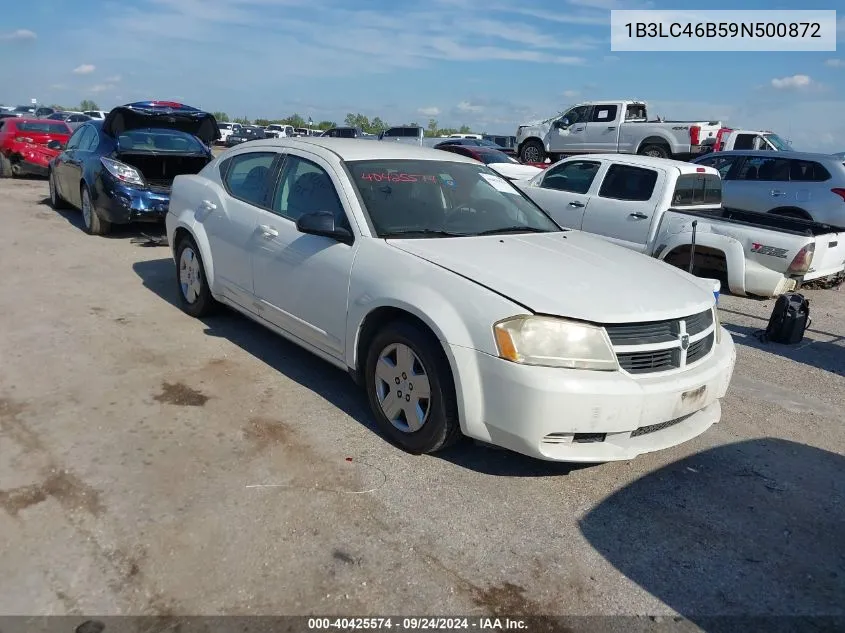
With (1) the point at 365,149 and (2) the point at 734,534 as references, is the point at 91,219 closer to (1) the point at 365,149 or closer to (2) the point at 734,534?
(1) the point at 365,149

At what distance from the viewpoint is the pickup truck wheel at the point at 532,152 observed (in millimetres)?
21312

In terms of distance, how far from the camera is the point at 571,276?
3.62m

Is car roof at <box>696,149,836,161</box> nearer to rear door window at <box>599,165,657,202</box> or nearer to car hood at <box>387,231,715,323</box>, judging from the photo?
rear door window at <box>599,165,657,202</box>

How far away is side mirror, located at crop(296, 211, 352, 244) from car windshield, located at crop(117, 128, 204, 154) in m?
6.10

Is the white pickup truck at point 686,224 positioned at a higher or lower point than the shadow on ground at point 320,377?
higher

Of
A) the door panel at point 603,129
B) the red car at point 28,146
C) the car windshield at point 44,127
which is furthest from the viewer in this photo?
the door panel at point 603,129

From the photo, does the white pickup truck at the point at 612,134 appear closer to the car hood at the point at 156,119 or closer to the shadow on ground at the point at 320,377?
the car hood at the point at 156,119

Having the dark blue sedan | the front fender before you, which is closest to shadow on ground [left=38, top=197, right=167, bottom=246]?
the dark blue sedan

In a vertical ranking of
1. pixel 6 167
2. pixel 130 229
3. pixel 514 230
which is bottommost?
pixel 130 229

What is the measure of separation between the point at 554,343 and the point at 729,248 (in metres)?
5.28

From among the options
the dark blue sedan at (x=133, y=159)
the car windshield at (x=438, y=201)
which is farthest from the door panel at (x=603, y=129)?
the car windshield at (x=438, y=201)

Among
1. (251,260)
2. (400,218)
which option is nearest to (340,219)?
(400,218)

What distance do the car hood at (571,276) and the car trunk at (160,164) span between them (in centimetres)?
644

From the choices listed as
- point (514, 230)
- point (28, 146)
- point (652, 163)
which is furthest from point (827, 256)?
point (28, 146)
